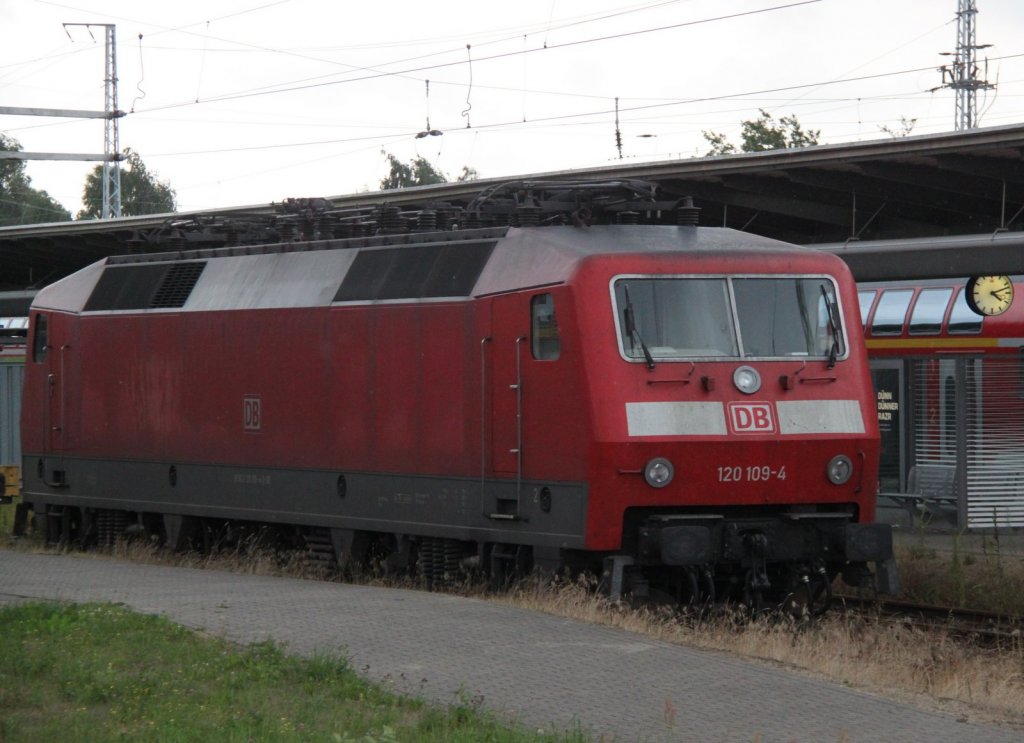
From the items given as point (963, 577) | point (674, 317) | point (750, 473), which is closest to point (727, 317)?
point (674, 317)

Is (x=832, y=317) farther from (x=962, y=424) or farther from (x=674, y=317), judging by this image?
(x=962, y=424)

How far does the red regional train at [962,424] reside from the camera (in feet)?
62.1

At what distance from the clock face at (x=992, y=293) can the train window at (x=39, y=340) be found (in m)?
13.7

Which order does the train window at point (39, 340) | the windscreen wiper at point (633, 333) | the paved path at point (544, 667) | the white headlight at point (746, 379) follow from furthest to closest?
the train window at point (39, 340)
the white headlight at point (746, 379)
the windscreen wiper at point (633, 333)
the paved path at point (544, 667)

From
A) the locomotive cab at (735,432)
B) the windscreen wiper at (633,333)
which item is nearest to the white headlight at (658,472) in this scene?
the locomotive cab at (735,432)

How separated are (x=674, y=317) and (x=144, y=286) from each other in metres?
8.16

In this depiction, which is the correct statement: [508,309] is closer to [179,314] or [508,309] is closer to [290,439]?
[290,439]

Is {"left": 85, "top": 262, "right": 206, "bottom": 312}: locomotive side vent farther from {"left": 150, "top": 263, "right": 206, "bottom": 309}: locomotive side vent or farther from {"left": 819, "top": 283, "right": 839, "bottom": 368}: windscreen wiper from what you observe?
{"left": 819, "top": 283, "right": 839, "bottom": 368}: windscreen wiper

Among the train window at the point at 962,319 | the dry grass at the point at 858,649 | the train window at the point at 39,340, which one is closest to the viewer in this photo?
the dry grass at the point at 858,649

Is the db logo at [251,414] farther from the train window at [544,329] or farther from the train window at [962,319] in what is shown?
the train window at [962,319]

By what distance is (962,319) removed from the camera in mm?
23922

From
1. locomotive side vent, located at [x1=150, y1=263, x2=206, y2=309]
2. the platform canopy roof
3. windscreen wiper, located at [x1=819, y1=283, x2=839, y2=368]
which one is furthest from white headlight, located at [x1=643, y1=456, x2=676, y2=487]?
locomotive side vent, located at [x1=150, y1=263, x2=206, y2=309]

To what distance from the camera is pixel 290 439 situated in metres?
15.6

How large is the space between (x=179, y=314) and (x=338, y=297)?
306 centimetres
